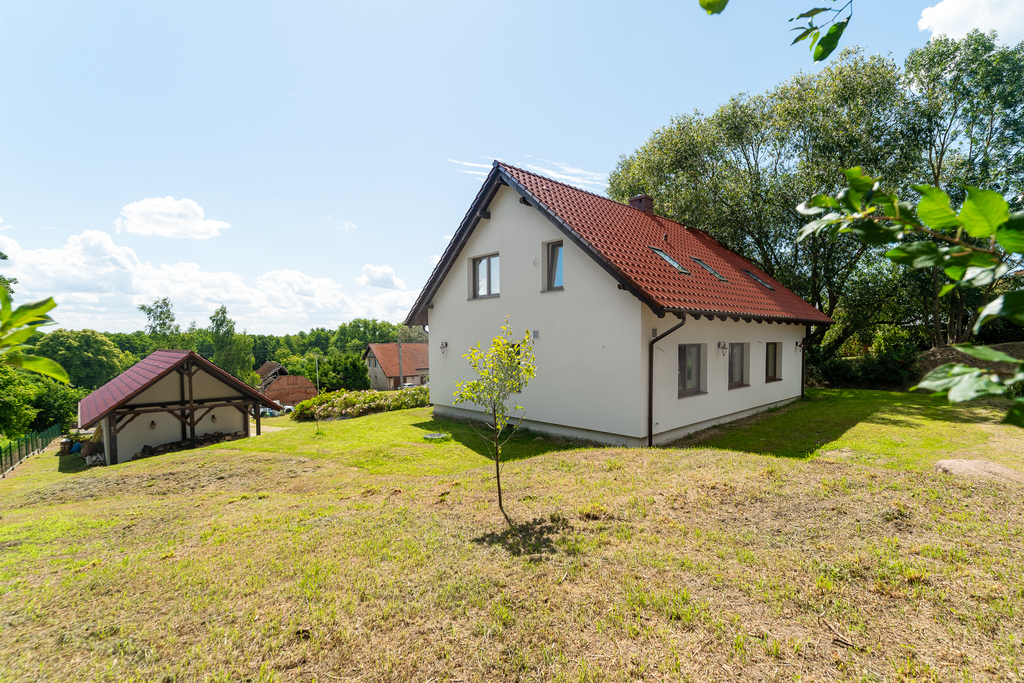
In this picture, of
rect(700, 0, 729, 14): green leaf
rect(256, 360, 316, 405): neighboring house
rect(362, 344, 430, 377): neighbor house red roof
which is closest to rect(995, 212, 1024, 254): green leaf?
rect(700, 0, 729, 14): green leaf

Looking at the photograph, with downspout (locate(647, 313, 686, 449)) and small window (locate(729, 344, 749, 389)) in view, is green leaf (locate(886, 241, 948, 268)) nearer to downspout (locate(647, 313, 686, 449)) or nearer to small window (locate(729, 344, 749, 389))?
downspout (locate(647, 313, 686, 449))

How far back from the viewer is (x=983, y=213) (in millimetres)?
1096

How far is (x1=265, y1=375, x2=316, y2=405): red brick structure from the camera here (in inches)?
2422

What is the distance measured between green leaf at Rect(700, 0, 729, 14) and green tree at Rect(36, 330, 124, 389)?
76548 millimetres

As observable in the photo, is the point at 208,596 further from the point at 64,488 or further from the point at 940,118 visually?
the point at 940,118

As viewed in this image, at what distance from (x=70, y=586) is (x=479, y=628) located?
164 inches

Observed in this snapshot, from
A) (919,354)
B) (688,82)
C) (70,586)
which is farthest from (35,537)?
(919,354)

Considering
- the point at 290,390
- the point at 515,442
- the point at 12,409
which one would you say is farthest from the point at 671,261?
the point at 290,390

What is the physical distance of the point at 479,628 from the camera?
3984 millimetres

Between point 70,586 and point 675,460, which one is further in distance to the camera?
point 675,460

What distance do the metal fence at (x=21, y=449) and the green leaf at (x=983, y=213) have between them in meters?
24.7

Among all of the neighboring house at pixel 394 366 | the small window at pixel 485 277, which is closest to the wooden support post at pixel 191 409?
the small window at pixel 485 277

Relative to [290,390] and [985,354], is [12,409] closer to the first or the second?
[290,390]

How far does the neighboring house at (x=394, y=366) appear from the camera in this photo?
57688 millimetres
